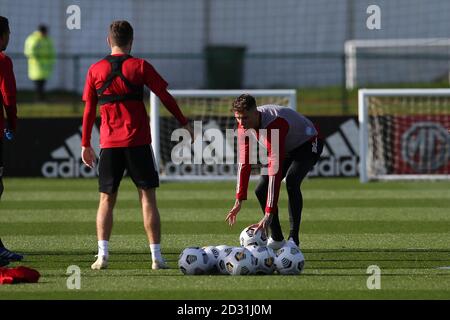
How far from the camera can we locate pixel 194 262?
884 cm

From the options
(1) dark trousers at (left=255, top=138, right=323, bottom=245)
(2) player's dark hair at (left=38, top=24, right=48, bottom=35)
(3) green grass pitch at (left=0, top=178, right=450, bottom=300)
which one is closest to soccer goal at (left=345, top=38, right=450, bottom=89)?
(2) player's dark hair at (left=38, top=24, right=48, bottom=35)

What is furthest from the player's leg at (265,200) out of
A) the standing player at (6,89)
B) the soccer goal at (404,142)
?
the soccer goal at (404,142)

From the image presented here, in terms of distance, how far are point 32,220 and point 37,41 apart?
38.3 feet

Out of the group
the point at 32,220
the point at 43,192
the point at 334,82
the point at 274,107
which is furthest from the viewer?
the point at 334,82

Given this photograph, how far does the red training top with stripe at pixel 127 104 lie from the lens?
9.00 meters

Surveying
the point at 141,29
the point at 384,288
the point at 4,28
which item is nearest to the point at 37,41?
the point at 141,29

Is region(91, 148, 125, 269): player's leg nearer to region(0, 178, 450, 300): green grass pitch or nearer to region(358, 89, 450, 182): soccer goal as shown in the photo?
region(0, 178, 450, 300): green grass pitch

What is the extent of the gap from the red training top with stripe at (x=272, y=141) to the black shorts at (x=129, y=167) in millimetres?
797

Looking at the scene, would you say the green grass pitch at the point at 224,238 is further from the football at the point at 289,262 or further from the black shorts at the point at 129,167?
the black shorts at the point at 129,167

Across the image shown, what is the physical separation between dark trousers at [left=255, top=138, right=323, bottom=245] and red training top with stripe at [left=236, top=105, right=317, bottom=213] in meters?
0.11

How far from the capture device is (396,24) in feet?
91.5

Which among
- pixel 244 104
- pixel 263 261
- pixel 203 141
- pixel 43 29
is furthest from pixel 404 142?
pixel 263 261

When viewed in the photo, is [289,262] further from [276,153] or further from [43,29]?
[43,29]
